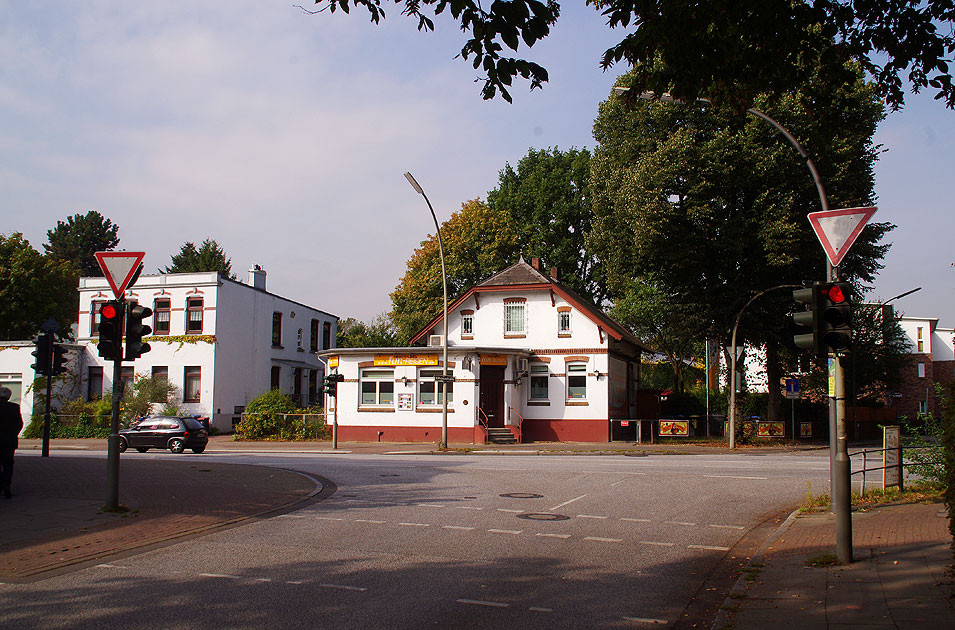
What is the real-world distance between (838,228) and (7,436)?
12567 millimetres

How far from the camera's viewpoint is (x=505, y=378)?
35562 millimetres

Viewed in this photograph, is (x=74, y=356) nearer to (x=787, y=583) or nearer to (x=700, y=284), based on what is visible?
(x=700, y=284)

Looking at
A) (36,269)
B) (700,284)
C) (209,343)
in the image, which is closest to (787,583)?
(700,284)

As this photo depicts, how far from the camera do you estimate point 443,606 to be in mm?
6730

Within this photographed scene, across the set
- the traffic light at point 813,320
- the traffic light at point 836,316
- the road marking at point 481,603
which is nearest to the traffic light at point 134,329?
the road marking at point 481,603

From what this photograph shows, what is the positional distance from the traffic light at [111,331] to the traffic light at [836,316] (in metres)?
9.29

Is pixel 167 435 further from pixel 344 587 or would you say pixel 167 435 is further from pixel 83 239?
pixel 83 239

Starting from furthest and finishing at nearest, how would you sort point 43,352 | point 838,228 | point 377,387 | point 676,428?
1. point 377,387
2. point 676,428
3. point 43,352
4. point 838,228

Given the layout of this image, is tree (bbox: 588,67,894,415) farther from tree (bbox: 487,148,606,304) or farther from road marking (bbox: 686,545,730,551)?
road marking (bbox: 686,545,730,551)

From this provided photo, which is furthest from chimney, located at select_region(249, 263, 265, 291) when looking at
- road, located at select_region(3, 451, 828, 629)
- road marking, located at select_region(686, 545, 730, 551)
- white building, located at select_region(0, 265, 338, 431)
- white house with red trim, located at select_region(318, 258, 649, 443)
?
road marking, located at select_region(686, 545, 730, 551)

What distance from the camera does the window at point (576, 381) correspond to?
119ft

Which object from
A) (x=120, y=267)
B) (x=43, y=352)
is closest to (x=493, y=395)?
(x=43, y=352)

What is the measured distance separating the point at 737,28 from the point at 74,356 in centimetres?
4349

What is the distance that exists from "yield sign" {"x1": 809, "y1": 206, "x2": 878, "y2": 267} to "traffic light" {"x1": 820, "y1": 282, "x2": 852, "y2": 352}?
1088 millimetres
